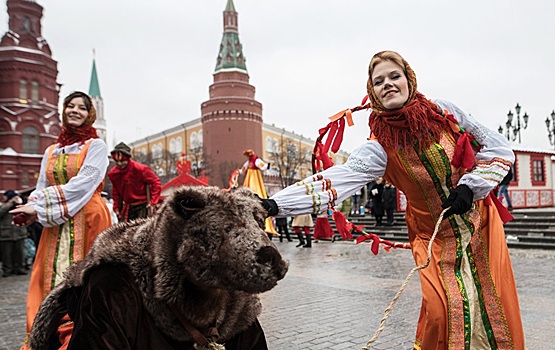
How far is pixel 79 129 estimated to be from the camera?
13.9ft

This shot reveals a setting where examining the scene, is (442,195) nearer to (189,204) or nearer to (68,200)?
(189,204)

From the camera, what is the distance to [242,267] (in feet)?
6.09

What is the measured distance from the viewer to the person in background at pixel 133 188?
8.02m

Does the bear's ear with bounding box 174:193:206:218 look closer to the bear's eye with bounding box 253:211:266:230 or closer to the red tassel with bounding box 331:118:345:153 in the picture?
the bear's eye with bounding box 253:211:266:230

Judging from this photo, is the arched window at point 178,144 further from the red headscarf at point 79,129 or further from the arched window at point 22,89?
the red headscarf at point 79,129

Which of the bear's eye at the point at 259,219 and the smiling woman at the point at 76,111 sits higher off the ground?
the smiling woman at the point at 76,111

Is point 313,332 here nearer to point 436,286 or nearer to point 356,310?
point 356,310

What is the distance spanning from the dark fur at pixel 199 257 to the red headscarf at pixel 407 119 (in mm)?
1314

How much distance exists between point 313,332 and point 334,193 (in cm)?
258

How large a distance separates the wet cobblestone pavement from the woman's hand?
1.88 meters

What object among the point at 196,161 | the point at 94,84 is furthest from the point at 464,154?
the point at 94,84

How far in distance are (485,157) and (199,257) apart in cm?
205

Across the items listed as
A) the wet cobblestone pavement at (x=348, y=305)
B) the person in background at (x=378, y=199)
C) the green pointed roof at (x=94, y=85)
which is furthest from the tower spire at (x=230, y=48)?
the wet cobblestone pavement at (x=348, y=305)

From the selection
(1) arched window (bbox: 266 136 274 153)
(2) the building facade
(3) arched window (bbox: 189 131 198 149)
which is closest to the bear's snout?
(2) the building facade
